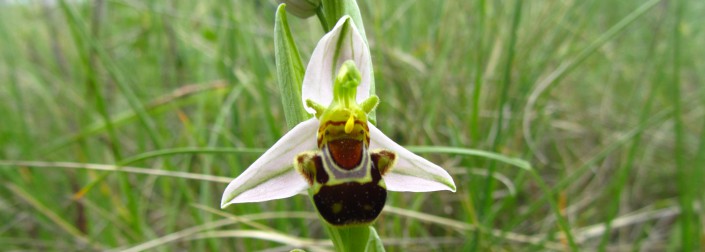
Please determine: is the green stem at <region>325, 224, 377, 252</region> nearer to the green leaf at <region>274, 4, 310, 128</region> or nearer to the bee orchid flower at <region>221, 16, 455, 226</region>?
the bee orchid flower at <region>221, 16, 455, 226</region>

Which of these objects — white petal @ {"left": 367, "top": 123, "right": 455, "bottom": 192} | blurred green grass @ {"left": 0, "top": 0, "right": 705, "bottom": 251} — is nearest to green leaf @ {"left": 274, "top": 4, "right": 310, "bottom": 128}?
white petal @ {"left": 367, "top": 123, "right": 455, "bottom": 192}

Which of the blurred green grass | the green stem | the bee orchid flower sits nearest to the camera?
the bee orchid flower

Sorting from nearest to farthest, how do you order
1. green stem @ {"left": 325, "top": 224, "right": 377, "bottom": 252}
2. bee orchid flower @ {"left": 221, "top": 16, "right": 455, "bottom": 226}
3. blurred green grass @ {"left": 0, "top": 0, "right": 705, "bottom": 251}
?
bee orchid flower @ {"left": 221, "top": 16, "right": 455, "bottom": 226} → green stem @ {"left": 325, "top": 224, "right": 377, "bottom": 252} → blurred green grass @ {"left": 0, "top": 0, "right": 705, "bottom": 251}

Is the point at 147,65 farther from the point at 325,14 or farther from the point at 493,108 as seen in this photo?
the point at 325,14

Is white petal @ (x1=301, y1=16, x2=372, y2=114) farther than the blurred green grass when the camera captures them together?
No

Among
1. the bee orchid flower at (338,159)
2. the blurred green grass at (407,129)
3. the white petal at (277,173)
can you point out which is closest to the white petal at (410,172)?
the bee orchid flower at (338,159)

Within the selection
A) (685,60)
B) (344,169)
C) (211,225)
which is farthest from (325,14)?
(685,60)

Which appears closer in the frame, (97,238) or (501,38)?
(97,238)

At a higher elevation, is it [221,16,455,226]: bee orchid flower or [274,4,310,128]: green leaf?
[274,4,310,128]: green leaf
